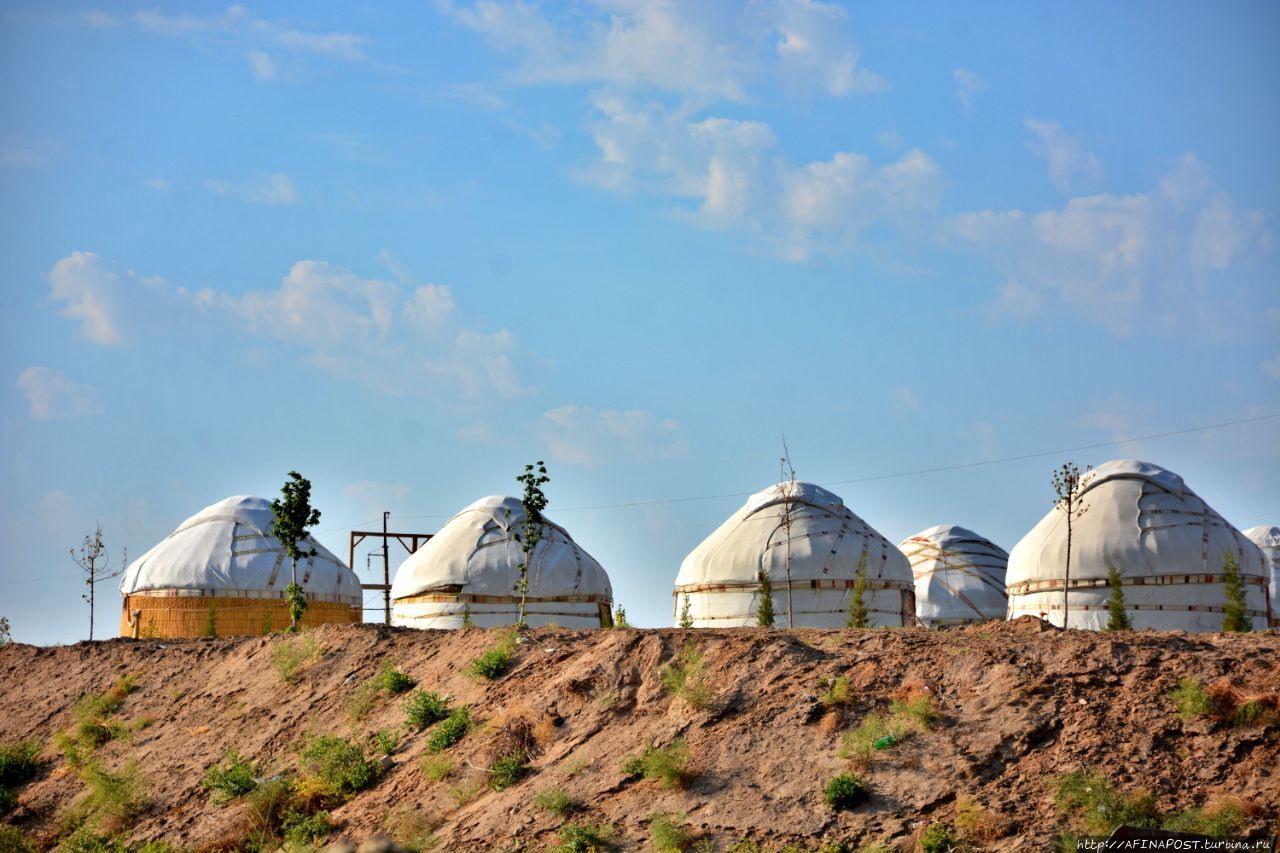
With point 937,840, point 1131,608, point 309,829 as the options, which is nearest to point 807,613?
point 1131,608

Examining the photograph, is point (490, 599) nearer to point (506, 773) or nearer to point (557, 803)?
point (506, 773)

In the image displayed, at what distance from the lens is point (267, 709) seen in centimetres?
1596

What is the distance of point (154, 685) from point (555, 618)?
16.1 meters

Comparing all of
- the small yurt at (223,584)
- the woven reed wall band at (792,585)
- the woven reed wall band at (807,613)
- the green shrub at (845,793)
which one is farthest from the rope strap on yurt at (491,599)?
the green shrub at (845,793)

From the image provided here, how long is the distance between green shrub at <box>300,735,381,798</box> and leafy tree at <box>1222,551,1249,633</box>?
14.0m

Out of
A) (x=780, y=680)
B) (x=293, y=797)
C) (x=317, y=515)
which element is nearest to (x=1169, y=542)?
(x=317, y=515)

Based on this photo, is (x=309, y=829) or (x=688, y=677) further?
(x=688, y=677)

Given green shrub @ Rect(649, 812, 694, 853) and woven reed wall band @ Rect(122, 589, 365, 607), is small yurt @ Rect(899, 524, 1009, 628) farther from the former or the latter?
green shrub @ Rect(649, 812, 694, 853)

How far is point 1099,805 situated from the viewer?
9750mm

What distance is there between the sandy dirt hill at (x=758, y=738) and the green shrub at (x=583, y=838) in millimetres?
162

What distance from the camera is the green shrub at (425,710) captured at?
13938 mm

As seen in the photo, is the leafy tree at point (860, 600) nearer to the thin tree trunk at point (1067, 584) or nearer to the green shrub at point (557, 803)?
the thin tree trunk at point (1067, 584)

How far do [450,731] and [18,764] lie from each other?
690 cm

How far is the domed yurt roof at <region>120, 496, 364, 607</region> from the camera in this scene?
3256cm
